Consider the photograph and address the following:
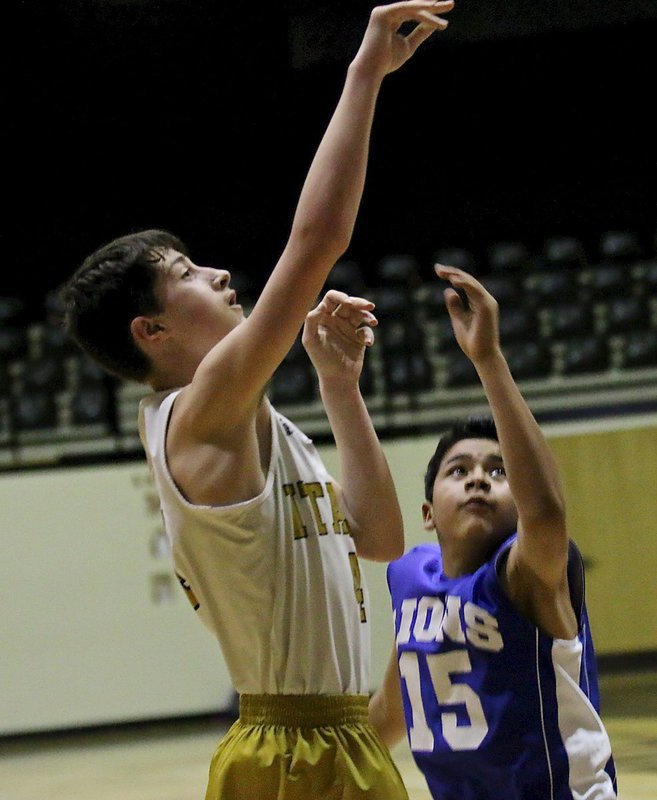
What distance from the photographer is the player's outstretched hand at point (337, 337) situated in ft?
7.00

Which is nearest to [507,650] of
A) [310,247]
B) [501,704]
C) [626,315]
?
[501,704]

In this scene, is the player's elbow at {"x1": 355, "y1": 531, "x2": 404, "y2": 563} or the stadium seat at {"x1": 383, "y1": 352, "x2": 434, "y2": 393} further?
the stadium seat at {"x1": 383, "y1": 352, "x2": 434, "y2": 393}

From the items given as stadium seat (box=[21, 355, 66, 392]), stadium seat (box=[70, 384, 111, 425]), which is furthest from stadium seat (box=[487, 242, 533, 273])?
stadium seat (box=[21, 355, 66, 392])

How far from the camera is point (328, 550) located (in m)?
1.93

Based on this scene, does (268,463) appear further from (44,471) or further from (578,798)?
(44,471)

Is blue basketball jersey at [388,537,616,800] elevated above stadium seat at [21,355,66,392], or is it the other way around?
stadium seat at [21,355,66,392]

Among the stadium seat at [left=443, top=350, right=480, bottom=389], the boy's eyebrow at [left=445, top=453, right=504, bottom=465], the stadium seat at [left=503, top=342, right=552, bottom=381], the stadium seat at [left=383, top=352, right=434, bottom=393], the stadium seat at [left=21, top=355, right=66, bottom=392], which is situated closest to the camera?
the boy's eyebrow at [left=445, top=453, right=504, bottom=465]

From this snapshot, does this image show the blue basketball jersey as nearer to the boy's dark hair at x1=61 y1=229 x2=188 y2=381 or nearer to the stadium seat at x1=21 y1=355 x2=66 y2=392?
the boy's dark hair at x1=61 y1=229 x2=188 y2=381

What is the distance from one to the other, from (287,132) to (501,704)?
31.0ft

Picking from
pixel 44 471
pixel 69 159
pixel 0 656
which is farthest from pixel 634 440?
pixel 69 159

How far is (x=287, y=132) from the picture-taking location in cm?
1092

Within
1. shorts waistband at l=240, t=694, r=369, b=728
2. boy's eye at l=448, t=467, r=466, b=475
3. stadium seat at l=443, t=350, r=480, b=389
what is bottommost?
shorts waistband at l=240, t=694, r=369, b=728

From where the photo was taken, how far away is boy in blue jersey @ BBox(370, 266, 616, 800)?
6.27ft

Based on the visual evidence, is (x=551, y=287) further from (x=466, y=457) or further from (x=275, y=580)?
(x=275, y=580)
